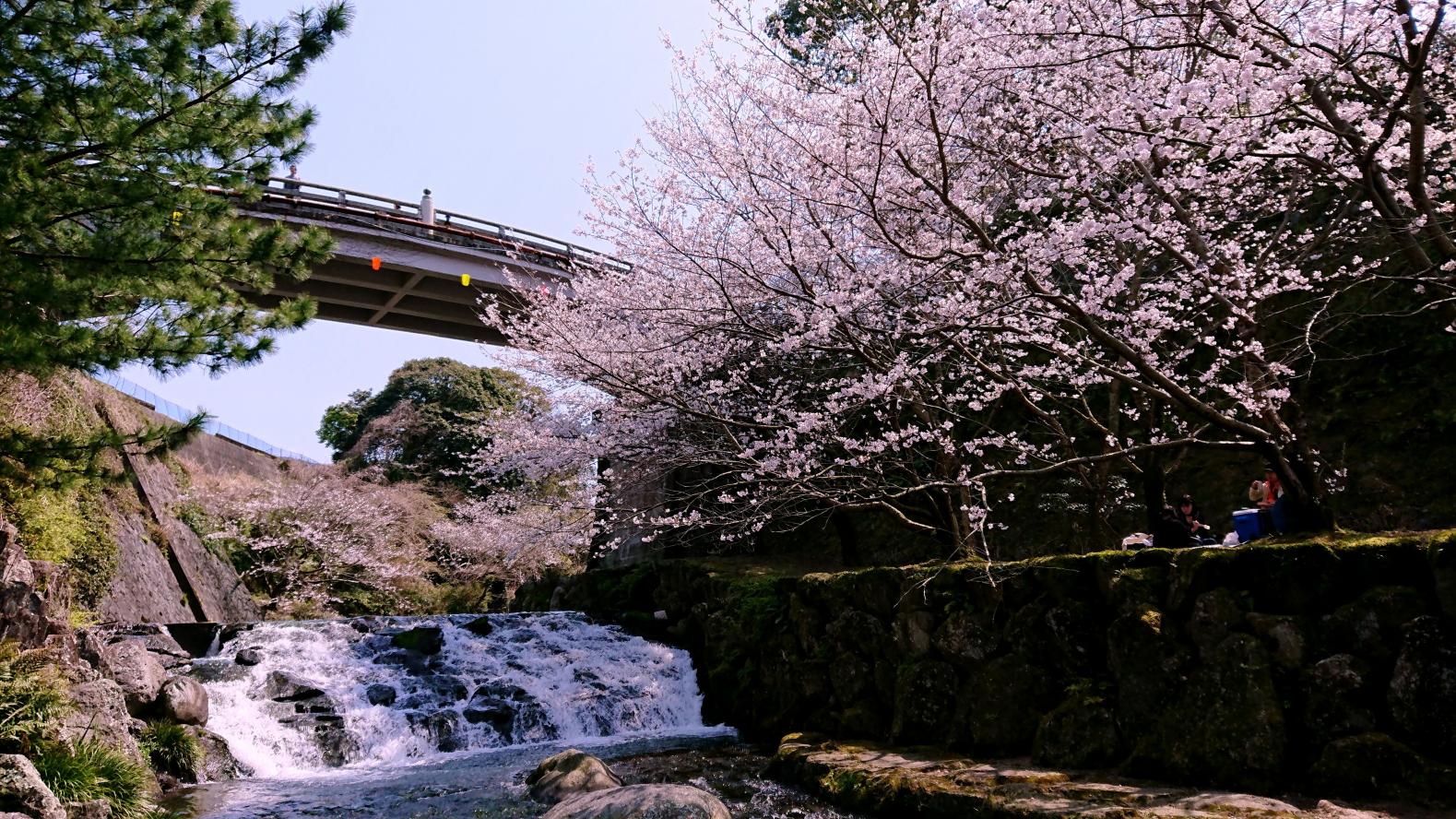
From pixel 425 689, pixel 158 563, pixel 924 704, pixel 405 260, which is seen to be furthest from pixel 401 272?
pixel 924 704

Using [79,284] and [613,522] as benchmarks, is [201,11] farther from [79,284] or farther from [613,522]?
[613,522]

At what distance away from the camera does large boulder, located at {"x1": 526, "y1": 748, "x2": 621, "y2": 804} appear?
724cm

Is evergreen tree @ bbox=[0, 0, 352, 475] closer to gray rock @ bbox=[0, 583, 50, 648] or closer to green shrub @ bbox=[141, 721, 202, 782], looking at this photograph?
gray rock @ bbox=[0, 583, 50, 648]

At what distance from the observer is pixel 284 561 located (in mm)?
17797

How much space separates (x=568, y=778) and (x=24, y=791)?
380 cm

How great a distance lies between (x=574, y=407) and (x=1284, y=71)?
1156cm

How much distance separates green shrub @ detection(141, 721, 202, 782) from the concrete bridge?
983 cm

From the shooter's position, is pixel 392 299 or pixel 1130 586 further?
pixel 392 299

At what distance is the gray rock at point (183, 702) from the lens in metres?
8.74

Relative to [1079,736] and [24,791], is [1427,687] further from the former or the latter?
[24,791]

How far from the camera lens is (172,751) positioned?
821cm

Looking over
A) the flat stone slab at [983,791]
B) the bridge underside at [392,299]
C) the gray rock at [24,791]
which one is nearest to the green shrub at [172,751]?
the gray rock at [24,791]

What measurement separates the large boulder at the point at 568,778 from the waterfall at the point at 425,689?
284cm

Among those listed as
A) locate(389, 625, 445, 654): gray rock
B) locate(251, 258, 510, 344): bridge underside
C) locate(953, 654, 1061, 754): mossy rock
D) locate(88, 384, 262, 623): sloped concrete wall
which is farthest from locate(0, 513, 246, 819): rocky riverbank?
locate(251, 258, 510, 344): bridge underside
